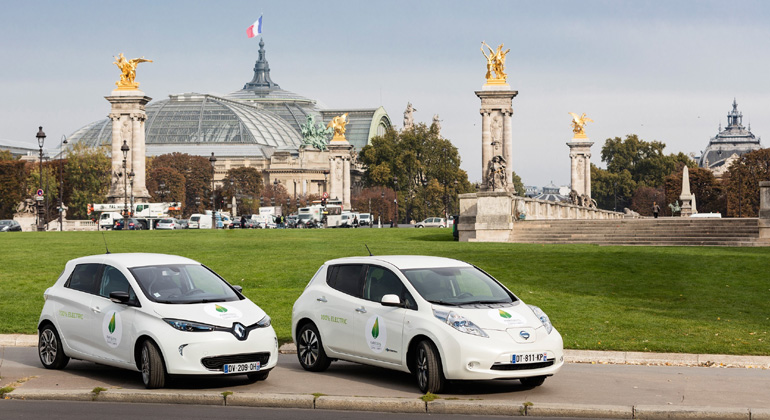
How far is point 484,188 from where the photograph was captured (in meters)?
61.7

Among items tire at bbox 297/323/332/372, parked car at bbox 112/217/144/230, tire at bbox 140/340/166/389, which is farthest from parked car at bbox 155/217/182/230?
tire at bbox 140/340/166/389

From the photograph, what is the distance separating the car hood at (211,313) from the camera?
520 inches

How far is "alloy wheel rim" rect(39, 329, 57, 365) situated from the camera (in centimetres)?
1516

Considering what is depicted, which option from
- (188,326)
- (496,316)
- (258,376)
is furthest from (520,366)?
(188,326)

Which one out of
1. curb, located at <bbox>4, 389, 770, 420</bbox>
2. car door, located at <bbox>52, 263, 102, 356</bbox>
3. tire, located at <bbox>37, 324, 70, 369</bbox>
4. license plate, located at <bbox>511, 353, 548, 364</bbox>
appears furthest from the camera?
tire, located at <bbox>37, 324, 70, 369</bbox>

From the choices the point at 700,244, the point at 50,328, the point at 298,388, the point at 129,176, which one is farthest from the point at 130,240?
the point at 129,176

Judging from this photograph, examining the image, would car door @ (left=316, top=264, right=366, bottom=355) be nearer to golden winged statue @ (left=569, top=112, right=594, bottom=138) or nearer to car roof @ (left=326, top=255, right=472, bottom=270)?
car roof @ (left=326, top=255, right=472, bottom=270)

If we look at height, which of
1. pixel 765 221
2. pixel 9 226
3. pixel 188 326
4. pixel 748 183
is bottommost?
pixel 188 326

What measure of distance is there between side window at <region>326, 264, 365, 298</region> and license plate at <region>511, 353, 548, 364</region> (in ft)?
8.84

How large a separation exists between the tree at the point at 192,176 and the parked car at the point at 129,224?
2725 inches

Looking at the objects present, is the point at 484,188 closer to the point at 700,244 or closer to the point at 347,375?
the point at 700,244

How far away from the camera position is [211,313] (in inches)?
524

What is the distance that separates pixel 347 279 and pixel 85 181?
112279 mm

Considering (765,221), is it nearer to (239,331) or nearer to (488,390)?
(488,390)
